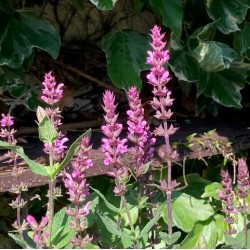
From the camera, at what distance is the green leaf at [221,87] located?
77.5 inches

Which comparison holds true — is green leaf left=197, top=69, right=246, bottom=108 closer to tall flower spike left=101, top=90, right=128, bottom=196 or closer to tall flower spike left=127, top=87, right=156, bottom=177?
tall flower spike left=127, top=87, right=156, bottom=177

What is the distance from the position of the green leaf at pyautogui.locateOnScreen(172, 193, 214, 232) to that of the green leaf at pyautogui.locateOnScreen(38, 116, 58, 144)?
87 cm

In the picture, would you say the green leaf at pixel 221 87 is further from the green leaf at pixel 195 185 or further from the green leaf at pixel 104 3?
the green leaf at pixel 104 3

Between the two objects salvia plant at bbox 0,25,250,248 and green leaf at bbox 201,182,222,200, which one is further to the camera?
green leaf at bbox 201,182,222,200

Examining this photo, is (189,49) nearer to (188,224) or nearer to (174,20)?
(174,20)

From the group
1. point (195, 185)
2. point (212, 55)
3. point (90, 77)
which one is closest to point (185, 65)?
point (212, 55)

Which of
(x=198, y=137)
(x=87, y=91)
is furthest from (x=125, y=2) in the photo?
(x=198, y=137)

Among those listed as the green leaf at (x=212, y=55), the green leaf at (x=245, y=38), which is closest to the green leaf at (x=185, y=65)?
the green leaf at (x=212, y=55)

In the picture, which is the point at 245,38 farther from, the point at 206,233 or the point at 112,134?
the point at 112,134

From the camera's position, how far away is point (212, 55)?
1765 mm

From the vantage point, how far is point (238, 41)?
77.0 inches

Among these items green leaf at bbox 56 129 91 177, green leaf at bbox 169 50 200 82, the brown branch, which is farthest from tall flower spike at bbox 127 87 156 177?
the brown branch

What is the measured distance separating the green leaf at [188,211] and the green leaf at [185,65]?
1.29 ft

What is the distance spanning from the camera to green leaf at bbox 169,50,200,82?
1.89 m
